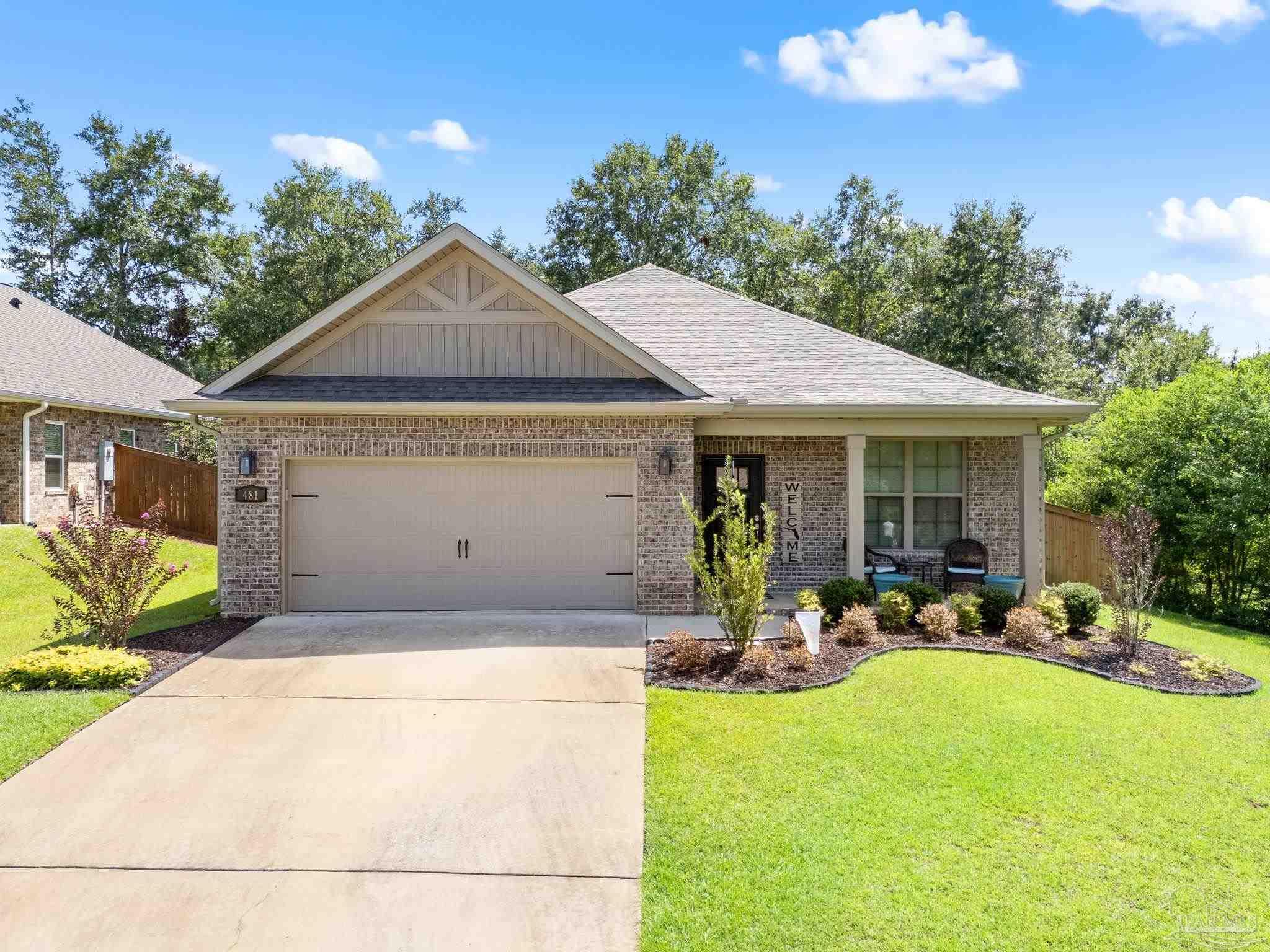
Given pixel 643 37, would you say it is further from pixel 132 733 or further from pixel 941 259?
pixel 132 733

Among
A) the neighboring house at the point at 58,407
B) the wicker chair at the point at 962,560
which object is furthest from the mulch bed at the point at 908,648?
the neighboring house at the point at 58,407

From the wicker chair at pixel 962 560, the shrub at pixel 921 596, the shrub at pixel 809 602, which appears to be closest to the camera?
the shrub at pixel 809 602

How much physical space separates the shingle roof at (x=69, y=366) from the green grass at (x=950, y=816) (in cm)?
1325

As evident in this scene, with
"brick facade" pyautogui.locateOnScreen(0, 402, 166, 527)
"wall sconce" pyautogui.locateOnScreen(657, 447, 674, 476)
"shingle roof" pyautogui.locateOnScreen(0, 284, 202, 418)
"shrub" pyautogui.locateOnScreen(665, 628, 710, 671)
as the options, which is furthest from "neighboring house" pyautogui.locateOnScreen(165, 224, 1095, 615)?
"brick facade" pyautogui.locateOnScreen(0, 402, 166, 527)

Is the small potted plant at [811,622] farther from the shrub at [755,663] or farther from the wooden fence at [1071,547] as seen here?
the wooden fence at [1071,547]

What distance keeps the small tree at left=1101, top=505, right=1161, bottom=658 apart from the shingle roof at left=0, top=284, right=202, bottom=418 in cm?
1538

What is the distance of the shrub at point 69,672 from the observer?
6668 mm

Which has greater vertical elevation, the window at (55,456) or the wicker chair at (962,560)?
the window at (55,456)

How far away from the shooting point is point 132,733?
5770 mm

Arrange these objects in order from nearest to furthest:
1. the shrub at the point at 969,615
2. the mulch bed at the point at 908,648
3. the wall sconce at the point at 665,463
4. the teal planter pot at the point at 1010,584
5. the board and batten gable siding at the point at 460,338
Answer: the mulch bed at the point at 908,648 → the shrub at the point at 969,615 → the wall sconce at the point at 665,463 → the board and batten gable siding at the point at 460,338 → the teal planter pot at the point at 1010,584

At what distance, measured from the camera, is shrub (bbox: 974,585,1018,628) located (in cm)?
889

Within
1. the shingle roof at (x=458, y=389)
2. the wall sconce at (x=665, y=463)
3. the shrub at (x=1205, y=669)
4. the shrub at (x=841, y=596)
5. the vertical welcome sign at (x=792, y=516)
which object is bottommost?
the shrub at (x=1205, y=669)

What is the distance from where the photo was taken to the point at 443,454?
9.38m

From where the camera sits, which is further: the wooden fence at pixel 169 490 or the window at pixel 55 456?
the wooden fence at pixel 169 490
